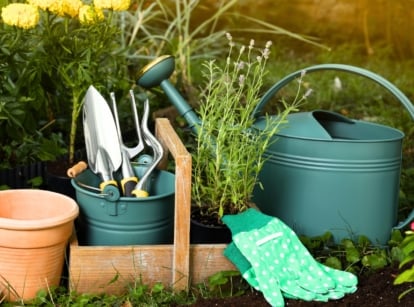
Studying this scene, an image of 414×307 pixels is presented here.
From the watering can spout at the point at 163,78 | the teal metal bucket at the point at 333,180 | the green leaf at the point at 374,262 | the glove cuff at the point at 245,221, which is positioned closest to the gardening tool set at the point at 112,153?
the watering can spout at the point at 163,78

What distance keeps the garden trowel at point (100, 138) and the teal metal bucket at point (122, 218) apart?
81mm

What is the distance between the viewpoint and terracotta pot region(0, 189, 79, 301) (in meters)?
2.07

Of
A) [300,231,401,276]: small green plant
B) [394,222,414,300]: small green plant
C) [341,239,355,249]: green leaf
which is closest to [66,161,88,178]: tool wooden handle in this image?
[300,231,401,276]: small green plant

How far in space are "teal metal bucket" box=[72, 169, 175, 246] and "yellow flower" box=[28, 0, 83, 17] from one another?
614 mm

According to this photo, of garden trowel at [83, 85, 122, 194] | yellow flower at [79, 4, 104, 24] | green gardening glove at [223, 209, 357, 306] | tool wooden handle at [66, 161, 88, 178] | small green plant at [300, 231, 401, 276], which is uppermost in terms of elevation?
yellow flower at [79, 4, 104, 24]

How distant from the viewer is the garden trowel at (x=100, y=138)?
2375mm

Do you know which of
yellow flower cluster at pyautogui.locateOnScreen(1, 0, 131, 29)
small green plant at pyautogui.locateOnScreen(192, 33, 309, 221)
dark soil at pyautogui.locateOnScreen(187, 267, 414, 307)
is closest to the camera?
dark soil at pyautogui.locateOnScreen(187, 267, 414, 307)

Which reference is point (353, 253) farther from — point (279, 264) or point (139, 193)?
point (139, 193)

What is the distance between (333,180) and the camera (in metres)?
2.48

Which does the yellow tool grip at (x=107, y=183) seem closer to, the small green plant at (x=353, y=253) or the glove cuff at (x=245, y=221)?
the glove cuff at (x=245, y=221)

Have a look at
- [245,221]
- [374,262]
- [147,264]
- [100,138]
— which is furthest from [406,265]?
[100,138]

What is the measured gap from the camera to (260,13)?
20.0 feet

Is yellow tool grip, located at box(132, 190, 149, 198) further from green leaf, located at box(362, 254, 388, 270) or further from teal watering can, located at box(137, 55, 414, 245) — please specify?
green leaf, located at box(362, 254, 388, 270)

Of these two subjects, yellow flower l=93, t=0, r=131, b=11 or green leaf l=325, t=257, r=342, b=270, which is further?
yellow flower l=93, t=0, r=131, b=11
